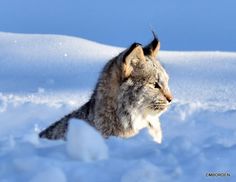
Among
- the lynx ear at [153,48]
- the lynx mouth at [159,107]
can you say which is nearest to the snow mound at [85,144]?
the lynx mouth at [159,107]

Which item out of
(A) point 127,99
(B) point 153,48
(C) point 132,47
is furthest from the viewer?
(B) point 153,48

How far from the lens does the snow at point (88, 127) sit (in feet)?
13.0

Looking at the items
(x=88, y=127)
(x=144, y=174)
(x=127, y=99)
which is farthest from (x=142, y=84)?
(x=144, y=174)

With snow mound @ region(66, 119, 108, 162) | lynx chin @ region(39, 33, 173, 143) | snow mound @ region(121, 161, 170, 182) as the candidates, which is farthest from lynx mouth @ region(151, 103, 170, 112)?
snow mound @ region(121, 161, 170, 182)

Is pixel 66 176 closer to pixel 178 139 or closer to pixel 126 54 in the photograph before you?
pixel 178 139

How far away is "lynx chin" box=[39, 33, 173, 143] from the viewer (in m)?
6.85

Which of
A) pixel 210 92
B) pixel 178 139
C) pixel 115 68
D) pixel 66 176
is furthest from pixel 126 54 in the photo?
pixel 210 92

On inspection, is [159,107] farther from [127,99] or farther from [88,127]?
[88,127]

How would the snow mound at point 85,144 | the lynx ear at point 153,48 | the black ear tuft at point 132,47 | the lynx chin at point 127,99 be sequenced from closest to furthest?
the snow mound at point 85,144 → the black ear tuft at point 132,47 → the lynx chin at point 127,99 → the lynx ear at point 153,48

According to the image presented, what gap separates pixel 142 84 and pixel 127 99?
0.28 metres

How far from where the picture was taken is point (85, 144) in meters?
4.16

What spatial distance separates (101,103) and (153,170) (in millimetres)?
3076

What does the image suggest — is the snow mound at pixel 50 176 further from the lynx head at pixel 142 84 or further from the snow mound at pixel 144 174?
the lynx head at pixel 142 84

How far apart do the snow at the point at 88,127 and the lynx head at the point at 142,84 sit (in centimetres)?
62
